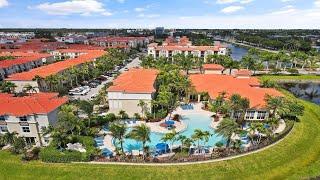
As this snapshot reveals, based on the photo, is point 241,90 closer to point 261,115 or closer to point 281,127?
point 261,115

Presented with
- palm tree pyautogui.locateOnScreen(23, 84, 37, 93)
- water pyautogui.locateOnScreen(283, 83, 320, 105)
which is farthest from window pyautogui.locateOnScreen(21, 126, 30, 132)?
water pyautogui.locateOnScreen(283, 83, 320, 105)

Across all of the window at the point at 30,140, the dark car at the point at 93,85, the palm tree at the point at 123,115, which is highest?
the dark car at the point at 93,85

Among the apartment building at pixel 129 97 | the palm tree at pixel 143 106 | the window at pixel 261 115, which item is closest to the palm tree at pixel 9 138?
the apartment building at pixel 129 97

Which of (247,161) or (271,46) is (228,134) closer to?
(247,161)

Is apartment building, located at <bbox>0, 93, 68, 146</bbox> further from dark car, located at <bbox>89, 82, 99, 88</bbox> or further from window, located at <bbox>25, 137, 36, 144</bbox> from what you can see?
dark car, located at <bbox>89, 82, 99, 88</bbox>

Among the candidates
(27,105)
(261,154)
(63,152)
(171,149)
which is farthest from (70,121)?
(261,154)

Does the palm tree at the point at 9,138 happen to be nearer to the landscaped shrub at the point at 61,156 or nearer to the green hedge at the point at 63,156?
the green hedge at the point at 63,156

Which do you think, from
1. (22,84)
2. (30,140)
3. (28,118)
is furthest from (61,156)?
(22,84)
